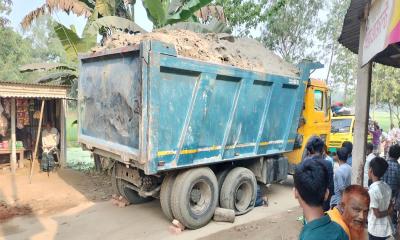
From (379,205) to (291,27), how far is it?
629 inches

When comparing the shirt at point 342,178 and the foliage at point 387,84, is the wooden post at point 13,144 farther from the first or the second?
the foliage at point 387,84

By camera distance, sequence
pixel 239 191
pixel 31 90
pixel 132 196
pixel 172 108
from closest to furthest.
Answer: pixel 172 108 < pixel 239 191 < pixel 132 196 < pixel 31 90

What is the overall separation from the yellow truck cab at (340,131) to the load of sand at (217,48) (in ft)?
15.2

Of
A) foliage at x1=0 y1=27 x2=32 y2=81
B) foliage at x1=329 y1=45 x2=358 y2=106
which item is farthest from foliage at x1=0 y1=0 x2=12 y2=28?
foliage at x1=329 y1=45 x2=358 y2=106

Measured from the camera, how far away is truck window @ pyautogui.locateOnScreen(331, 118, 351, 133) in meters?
11.5

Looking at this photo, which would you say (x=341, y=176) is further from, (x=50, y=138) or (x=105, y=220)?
(x=50, y=138)

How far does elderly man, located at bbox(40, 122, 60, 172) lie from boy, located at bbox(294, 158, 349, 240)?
870cm

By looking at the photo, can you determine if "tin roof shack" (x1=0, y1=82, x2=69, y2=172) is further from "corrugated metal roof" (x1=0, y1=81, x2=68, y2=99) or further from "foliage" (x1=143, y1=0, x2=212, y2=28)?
"foliage" (x1=143, y1=0, x2=212, y2=28)

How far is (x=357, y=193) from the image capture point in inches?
87.2

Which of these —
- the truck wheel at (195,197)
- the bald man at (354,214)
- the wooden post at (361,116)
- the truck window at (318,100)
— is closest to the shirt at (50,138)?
the truck wheel at (195,197)

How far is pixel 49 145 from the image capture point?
9602mm

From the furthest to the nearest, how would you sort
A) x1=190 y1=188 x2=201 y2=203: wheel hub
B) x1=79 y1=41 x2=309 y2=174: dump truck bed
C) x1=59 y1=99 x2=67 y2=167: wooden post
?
x1=59 y1=99 x2=67 y2=167: wooden post
x1=190 y1=188 x2=201 y2=203: wheel hub
x1=79 y1=41 x2=309 y2=174: dump truck bed

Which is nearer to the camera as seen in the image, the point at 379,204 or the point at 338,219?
the point at 338,219

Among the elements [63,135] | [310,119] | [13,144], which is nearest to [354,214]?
[310,119]
